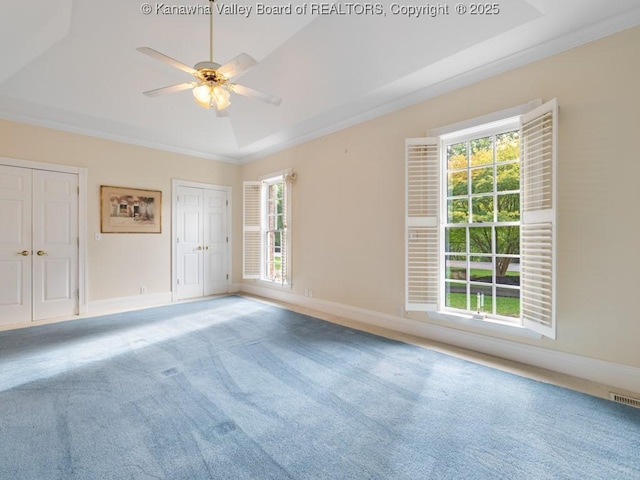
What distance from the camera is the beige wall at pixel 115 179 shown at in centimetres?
432

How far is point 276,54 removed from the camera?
12.0 feet

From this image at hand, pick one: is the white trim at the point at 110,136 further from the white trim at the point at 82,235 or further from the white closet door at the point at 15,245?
the white closet door at the point at 15,245

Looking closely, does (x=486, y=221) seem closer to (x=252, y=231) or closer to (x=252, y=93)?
(x=252, y=93)

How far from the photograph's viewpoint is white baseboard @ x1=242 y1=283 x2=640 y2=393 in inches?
94.0

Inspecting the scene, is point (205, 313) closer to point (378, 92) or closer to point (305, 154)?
point (305, 154)

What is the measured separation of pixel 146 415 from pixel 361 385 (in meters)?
1.57

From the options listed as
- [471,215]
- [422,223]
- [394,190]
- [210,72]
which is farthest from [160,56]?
[471,215]

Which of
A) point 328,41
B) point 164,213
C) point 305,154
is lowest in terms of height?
point 164,213

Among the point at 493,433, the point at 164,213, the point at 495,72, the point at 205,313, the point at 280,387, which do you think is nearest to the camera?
the point at 493,433

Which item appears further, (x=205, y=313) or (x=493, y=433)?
(x=205, y=313)

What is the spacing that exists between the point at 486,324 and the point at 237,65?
331 centimetres

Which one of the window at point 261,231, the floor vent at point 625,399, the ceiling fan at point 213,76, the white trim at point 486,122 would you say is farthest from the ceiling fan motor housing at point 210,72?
the floor vent at point 625,399

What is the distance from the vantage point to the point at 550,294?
2.52 meters

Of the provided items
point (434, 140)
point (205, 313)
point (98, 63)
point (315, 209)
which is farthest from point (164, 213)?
point (434, 140)
